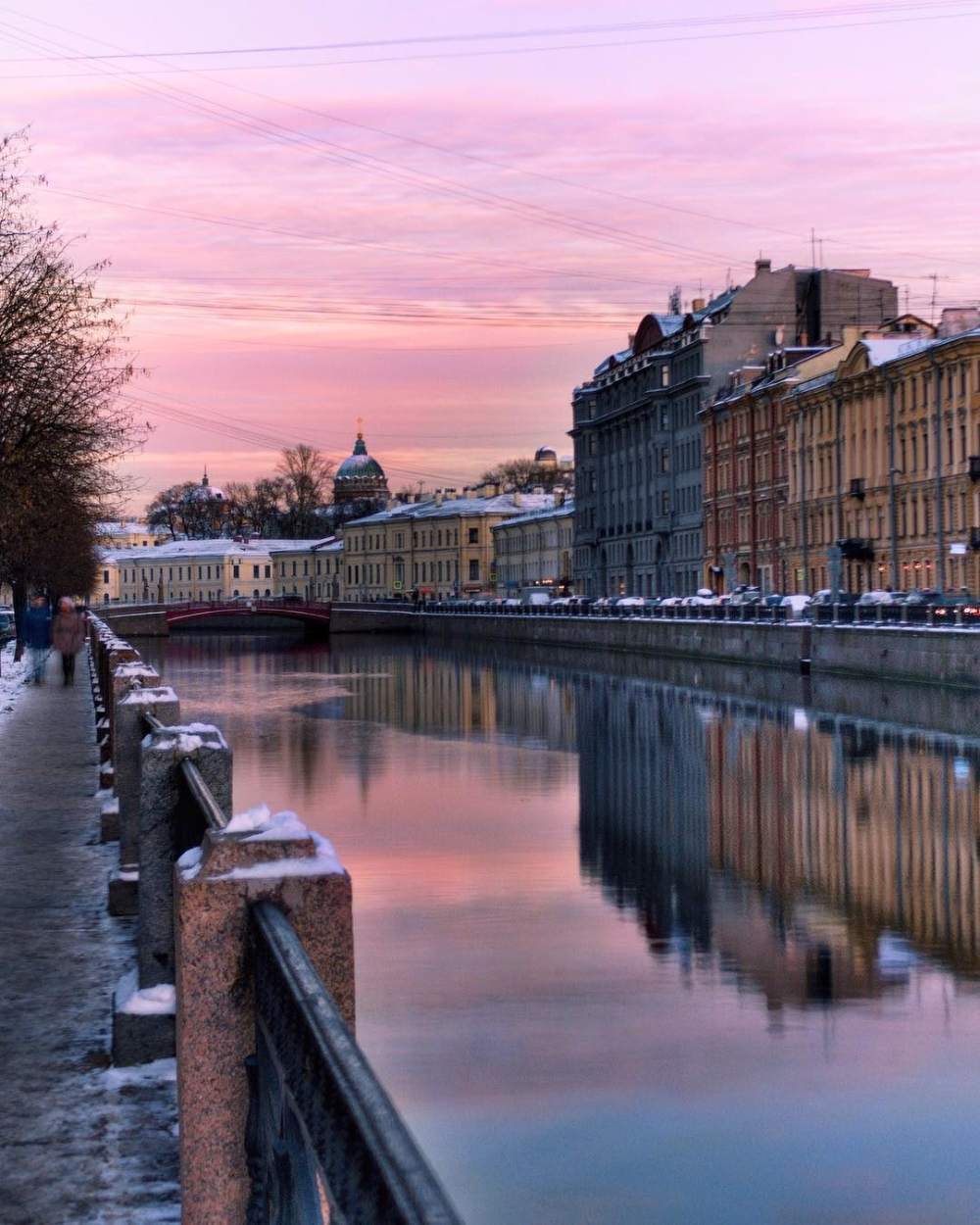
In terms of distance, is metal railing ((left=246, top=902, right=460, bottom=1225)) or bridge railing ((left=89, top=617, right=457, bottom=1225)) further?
bridge railing ((left=89, top=617, right=457, bottom=1225))

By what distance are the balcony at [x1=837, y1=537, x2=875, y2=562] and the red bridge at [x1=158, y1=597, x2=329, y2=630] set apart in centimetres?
6198

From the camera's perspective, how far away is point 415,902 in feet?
54.2

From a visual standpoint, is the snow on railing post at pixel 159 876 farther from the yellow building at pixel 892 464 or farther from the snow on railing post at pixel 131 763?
the yellow building at pixel 892 464

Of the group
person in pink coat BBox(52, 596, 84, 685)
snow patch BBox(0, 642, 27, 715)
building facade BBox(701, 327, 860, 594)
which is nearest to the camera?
snow patch BBox(0, 642, 27, 715)

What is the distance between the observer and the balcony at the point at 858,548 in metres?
74.6

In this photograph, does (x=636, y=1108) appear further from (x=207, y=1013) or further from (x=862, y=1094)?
(x=207, y=1013)

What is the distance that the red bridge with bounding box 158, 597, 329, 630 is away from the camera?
13262cm

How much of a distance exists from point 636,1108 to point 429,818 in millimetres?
13330

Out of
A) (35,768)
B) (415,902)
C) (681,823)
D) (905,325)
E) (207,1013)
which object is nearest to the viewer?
(207,1013)

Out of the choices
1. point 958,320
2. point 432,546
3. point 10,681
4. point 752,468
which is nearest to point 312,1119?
point 10,681

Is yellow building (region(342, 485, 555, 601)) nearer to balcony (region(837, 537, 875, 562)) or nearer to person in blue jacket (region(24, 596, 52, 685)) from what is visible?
balcony (region(837, 537, 875, 562))

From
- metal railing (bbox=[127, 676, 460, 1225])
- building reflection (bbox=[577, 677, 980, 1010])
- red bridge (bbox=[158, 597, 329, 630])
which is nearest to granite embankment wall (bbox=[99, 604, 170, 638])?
red bridge (bbox=[158, 597, 329, 630])

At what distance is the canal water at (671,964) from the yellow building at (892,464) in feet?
107

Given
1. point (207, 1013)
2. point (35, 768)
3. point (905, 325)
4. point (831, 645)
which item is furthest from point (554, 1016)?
point (905, 325)
